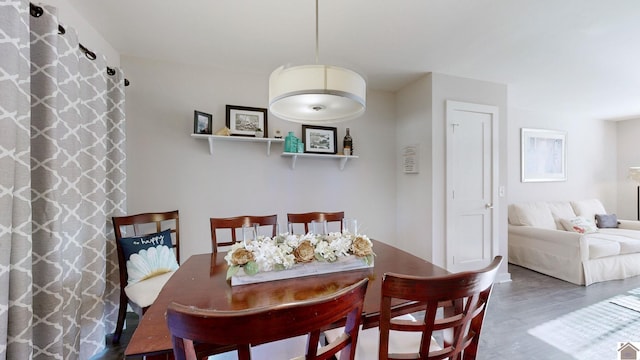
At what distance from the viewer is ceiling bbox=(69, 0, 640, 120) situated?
1.82 m

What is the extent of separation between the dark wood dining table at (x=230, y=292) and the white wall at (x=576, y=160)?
12.7ft

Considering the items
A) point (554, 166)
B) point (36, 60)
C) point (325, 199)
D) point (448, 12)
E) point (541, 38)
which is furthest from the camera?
→ point (554, 166)

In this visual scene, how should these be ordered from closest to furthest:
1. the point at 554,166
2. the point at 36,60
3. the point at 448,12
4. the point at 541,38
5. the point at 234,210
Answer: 1. the point at 36,60
2. the point at 448,12
3. the point at 541,38
4. the point at 234,210
5. the point at 554,166

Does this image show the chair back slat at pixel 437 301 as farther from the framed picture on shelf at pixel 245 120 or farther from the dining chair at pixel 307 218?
the framed picture on shelf at pixel 245 120

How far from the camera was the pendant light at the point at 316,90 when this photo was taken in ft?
4.05

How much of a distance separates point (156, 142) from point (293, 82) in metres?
2.01

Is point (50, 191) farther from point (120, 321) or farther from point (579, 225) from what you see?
point (579, 225)

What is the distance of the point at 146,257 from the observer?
1945mm

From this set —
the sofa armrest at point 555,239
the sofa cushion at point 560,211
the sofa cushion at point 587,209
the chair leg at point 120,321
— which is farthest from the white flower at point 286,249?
the sofa cushion at point 587,209

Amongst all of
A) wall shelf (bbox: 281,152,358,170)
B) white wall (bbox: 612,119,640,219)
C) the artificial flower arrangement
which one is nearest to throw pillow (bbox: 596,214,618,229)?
white wall (bbox: 612,119,640,219)

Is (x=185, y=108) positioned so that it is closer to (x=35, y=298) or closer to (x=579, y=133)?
(x=35, y=298)

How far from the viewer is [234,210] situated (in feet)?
9.35

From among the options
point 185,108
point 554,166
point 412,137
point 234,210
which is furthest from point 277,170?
point 554,166

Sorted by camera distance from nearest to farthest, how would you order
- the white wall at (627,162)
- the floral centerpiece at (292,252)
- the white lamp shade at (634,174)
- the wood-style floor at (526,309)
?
the floral centerpiece at (292,252) < the wood-style floor at (526,309) < the white lamp shade at (634,174) < the white wall at (627,162)
